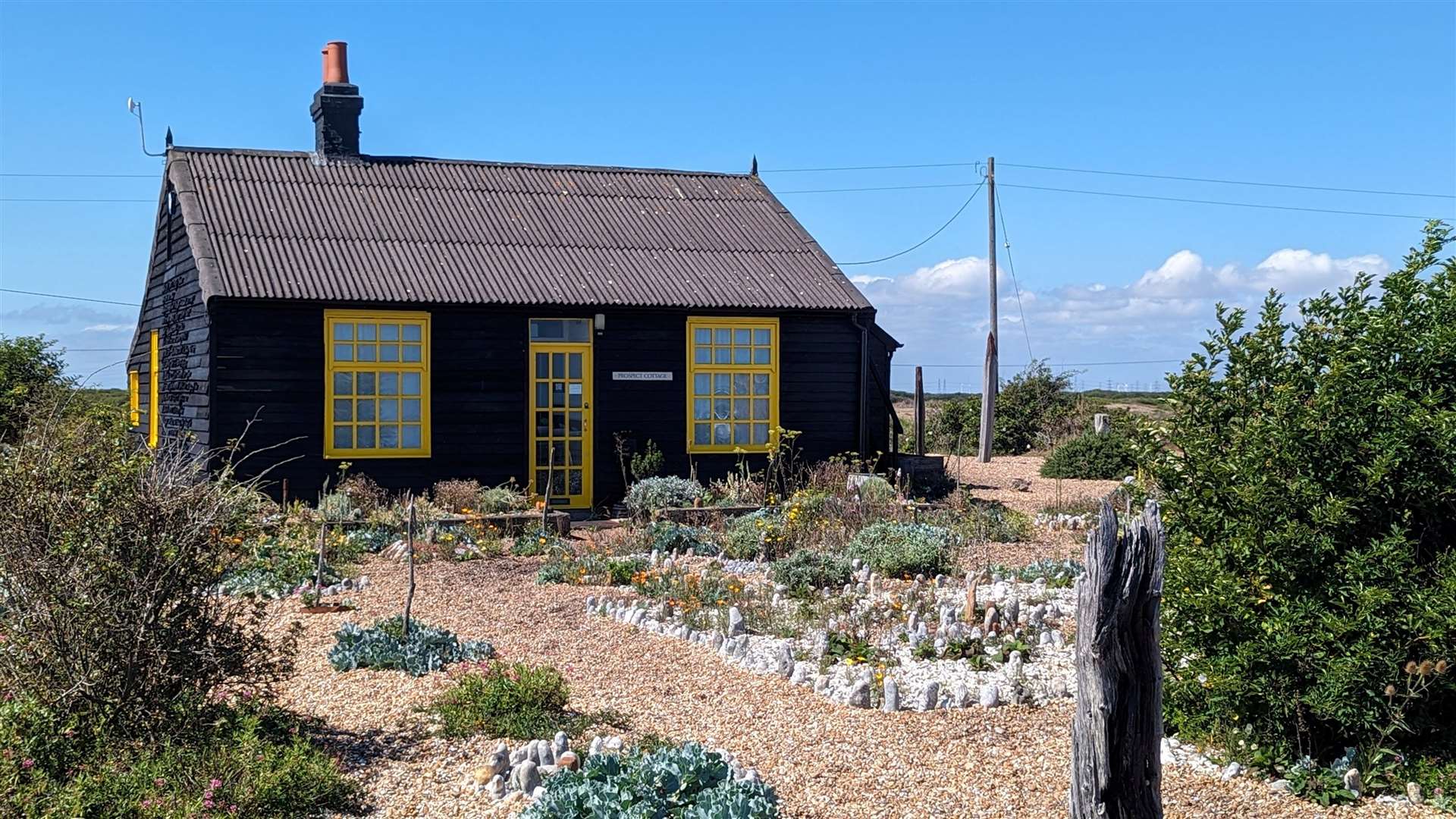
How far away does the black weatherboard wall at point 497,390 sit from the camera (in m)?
14.3

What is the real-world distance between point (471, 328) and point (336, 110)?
15.5 ft

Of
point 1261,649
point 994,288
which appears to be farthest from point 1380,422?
point 994,288

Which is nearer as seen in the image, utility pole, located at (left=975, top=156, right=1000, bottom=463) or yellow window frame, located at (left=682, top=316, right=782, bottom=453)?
yellow window frame, located at (left=682, top=316, right=782, bottom=453)

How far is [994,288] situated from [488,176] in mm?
11244

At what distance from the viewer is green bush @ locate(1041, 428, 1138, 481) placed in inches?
754

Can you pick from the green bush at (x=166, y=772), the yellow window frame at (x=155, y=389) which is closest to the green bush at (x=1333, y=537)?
the green bush at (x=166, y=772)

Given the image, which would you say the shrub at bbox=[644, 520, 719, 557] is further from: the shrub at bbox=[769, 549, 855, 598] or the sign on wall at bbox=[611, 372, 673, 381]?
the sign on wall at bbox=[611, 372, 673, 381]

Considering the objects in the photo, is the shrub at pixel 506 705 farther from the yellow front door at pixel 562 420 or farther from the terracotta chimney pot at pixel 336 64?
the terracotta chimney pot at pixel 336 64

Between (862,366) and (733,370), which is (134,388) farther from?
(862,366)

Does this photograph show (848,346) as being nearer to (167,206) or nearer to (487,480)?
(487,480)

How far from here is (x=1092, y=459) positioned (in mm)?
19297

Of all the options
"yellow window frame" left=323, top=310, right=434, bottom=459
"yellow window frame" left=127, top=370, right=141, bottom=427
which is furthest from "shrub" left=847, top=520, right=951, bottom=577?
"yellow window frame" left=127, top=370, right=141, bottom=427

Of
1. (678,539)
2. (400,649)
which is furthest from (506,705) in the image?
(678,539)

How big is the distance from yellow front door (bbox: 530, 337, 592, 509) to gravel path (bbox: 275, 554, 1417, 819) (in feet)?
23.5
